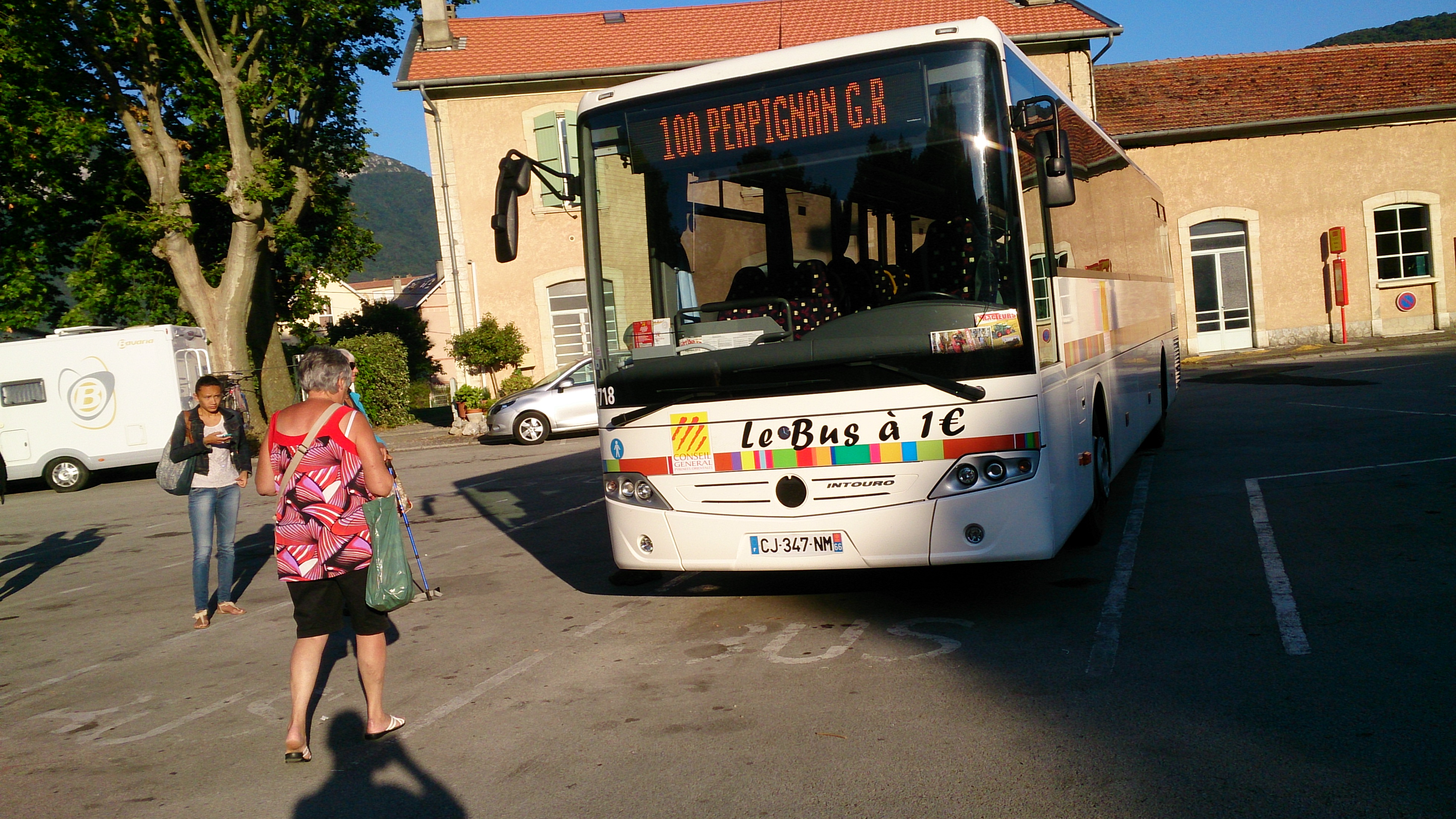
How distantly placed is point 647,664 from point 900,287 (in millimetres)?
2360

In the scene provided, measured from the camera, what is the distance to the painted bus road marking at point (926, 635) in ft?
18.2

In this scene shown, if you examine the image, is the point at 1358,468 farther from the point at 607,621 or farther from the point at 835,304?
the point at 607,621

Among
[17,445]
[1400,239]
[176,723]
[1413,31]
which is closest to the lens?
[176,723]

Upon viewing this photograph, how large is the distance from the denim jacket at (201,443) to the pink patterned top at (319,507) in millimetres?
3072

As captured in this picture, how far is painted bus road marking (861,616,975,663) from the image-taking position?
5.54m

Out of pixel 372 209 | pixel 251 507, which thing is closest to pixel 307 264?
pixel 251 507

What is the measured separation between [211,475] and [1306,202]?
26.0 metres

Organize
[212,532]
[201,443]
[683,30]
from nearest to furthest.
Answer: [201,443]
[212,532]
[683,30]

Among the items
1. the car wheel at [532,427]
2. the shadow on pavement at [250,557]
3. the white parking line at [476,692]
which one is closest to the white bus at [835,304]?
the white parking line at [476,692]

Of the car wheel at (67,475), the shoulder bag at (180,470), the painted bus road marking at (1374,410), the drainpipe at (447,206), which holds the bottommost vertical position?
the painted bus road marking at (1374,410)

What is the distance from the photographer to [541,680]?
5734 millimetres

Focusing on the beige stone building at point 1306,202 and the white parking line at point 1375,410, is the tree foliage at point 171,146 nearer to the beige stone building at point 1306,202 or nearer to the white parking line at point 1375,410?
the beige stone building at point 1306,202

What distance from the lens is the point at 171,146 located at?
24.3 metres

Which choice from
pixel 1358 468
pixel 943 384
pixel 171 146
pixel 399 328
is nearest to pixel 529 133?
pixel 171 146
